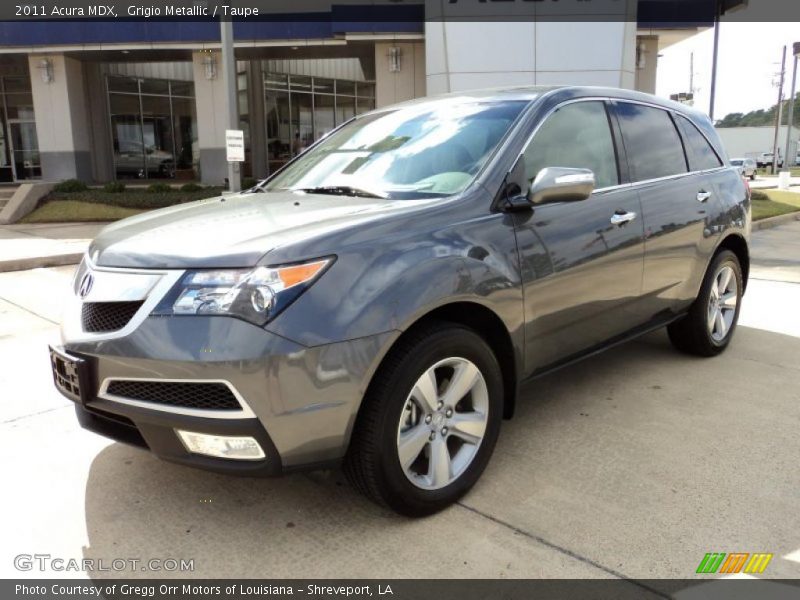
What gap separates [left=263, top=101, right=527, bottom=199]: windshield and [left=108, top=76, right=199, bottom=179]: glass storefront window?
21906mm

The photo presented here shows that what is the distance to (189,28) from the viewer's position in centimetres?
1848

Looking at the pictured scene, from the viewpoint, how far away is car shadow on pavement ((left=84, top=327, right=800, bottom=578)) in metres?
2.68

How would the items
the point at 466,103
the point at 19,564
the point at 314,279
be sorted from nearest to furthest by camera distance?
the point at 314,279 → the point at 19,564 → the point at 466,103

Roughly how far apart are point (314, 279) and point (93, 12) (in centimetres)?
1963

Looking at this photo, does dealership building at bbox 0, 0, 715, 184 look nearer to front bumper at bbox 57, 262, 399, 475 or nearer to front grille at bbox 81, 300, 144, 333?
front grille at bbox 81, 300, 144, 333

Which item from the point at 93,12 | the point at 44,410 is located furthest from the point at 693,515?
the point at 93,12

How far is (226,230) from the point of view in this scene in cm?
280

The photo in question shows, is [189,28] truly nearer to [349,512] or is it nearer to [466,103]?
[466,103]

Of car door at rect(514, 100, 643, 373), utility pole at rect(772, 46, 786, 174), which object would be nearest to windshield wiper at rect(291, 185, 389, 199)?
car door at rect(514, 100, 643, 373)

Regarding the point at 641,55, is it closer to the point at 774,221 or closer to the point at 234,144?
the point at 774,221

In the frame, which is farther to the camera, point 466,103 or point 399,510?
point 466,103

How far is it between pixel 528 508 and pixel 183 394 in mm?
1590

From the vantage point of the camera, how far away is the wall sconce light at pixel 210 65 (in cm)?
1927

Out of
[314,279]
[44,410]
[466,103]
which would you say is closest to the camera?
[314,279]
